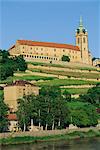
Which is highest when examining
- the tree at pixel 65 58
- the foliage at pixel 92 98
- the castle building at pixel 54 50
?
the castle building at pixel 54 50

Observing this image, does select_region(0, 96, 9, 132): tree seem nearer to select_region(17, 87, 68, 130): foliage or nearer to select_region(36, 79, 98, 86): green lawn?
select_region(17, 87, 68, 130): foliage

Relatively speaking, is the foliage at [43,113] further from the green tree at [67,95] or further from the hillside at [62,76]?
the hillside at [62,76]

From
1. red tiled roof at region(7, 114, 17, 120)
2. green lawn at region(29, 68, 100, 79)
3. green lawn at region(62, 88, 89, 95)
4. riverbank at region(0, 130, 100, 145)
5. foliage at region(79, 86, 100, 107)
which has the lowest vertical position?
riverbank at region(0, 130, 100, 145)

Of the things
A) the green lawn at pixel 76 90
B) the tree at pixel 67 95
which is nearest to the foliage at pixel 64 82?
the green lawn at pixel 76 90

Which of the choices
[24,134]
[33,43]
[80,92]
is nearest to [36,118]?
[24,134]

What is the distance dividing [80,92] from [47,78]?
275 inches

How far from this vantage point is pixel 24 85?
194 feet

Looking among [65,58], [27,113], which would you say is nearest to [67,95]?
[27,113]

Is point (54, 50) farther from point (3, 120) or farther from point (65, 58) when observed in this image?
point (3, 120)

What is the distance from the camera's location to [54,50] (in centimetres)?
9519

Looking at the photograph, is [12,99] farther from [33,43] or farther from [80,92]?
[33,43]

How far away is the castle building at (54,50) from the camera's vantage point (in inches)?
3612

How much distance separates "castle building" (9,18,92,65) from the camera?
9175cm

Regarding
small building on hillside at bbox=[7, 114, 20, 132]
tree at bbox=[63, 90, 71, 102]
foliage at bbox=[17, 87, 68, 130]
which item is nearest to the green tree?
tree at bbox=[63, 90, 71, 102]
